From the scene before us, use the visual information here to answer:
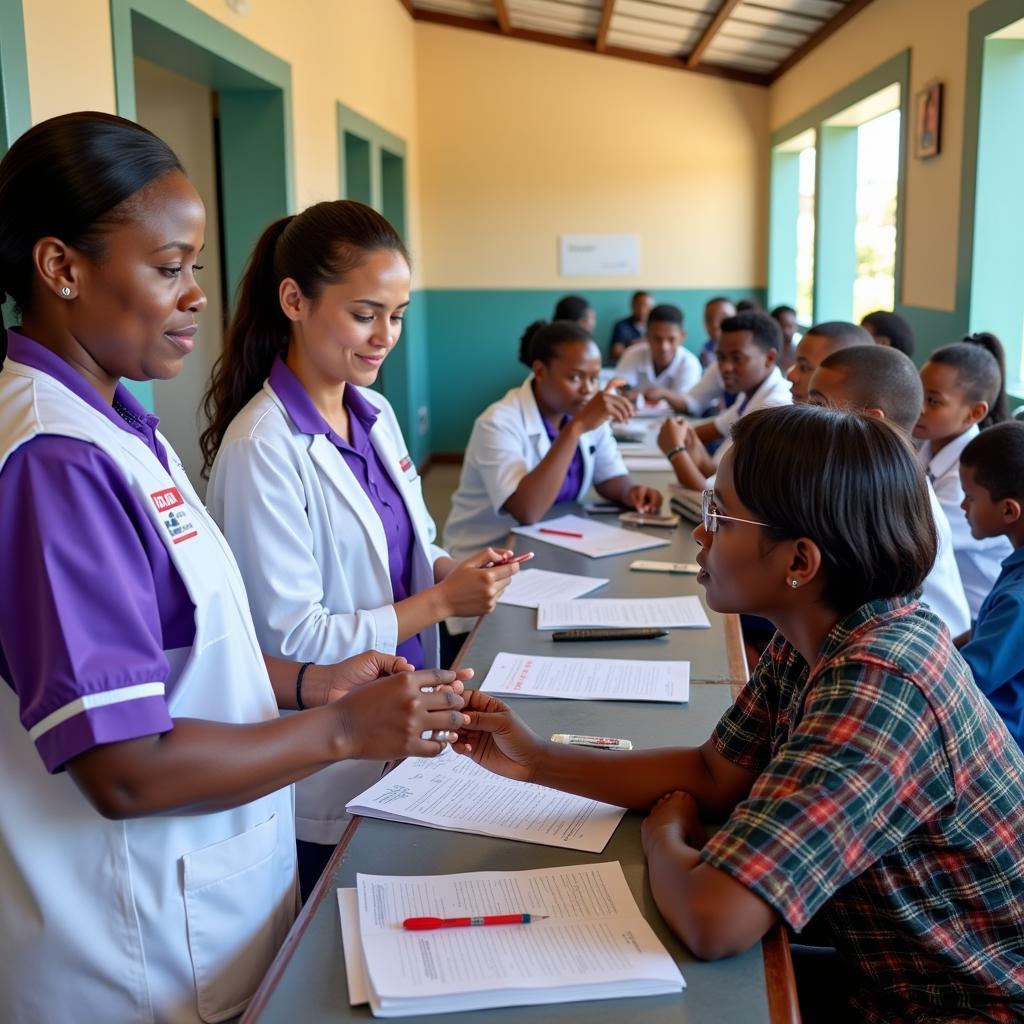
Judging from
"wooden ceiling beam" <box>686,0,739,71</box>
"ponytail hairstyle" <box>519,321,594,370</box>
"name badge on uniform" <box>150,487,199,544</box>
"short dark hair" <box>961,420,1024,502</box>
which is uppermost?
"wooden ceiling beam" <box>686,0,739,71</box>

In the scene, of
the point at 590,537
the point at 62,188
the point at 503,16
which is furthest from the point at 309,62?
the point at 62,188

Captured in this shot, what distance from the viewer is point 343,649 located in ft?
5.80

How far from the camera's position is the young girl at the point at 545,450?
127 inches

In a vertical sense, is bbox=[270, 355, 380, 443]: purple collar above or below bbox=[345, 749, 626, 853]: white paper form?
above

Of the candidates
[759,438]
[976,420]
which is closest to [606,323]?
[976,420]

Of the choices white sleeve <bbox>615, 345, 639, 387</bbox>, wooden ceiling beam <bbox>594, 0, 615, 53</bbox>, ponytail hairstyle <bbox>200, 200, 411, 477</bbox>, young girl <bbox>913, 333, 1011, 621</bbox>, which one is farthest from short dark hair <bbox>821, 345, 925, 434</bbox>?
wooden ceiling beam <bbox>594, 0, 615, 53</bbox>

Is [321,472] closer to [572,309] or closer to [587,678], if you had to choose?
[587,678]

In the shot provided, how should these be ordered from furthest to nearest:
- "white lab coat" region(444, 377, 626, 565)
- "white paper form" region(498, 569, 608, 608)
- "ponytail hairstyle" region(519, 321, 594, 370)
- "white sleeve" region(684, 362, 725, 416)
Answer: "white sleeve" region(684, 362, 725, 416) < "ponytail hairstyle" region(519, 321, 594, 370) < "white lab coat" region(444, 377, 626, 565) < "white paper form" region(498, 569, 608, 608)

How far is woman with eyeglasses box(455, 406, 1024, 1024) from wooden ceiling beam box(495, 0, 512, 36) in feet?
25.8

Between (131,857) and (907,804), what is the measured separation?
799mm

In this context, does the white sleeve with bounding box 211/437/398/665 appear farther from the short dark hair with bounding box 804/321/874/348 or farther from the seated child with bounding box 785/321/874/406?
the short dark hair with bounding box 804/321/874/348

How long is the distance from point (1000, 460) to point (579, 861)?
4.94 ft

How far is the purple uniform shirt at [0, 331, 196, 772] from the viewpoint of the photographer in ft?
3.11

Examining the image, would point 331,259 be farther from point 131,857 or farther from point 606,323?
point 606,323
